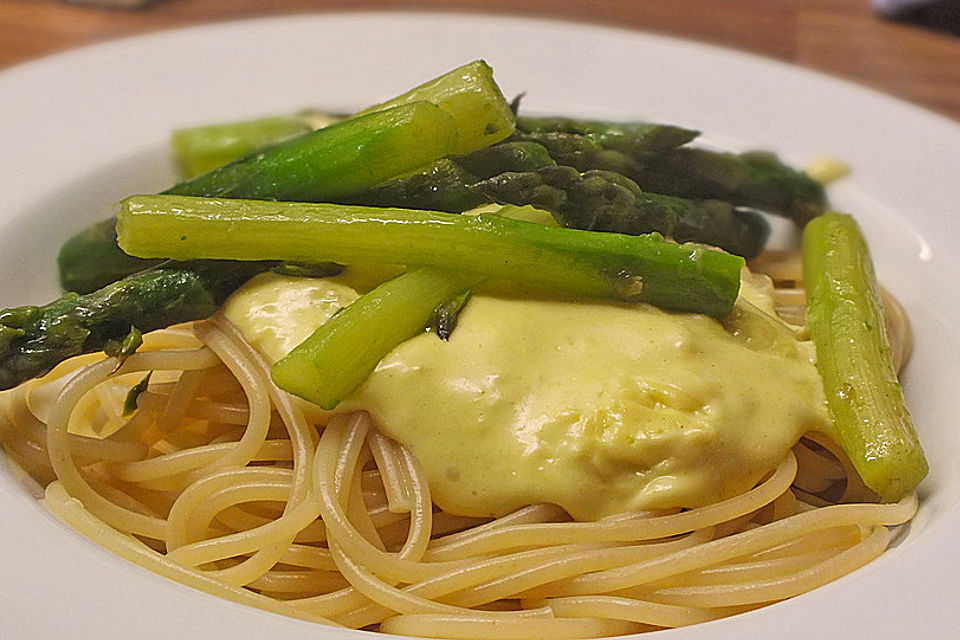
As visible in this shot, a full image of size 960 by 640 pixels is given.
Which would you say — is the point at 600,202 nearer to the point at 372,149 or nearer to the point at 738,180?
the point at 372,149

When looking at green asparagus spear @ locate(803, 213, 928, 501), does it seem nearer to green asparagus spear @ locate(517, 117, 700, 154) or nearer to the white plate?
the white plate

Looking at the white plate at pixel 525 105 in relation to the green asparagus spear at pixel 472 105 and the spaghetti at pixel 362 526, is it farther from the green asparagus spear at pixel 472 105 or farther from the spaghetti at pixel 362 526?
the green asparagus spear at pixel 472 105

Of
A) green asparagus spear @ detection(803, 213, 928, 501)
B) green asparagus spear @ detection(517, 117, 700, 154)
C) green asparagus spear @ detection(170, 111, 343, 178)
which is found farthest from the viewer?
green asparagus spear @ detection(170, 111, 343, 178)

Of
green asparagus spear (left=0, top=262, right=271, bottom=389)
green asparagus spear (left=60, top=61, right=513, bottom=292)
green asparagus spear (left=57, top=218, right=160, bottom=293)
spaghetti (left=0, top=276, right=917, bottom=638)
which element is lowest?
spaghetti (left=0, top=276, right=917, bottom=638)

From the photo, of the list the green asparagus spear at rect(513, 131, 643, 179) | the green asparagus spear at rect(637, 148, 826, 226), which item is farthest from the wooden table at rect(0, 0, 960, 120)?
the green asparagus spear at rect(513, 131, 643, 179)

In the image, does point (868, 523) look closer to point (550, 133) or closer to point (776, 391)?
point (776, 391)
